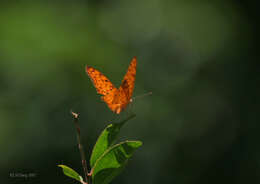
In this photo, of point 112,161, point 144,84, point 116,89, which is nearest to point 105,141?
point 112,161

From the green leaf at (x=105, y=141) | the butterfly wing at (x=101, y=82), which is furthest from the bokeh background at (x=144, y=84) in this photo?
the green leaf at (x=105, y=141)

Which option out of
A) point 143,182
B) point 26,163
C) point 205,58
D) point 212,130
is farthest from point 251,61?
point 26,163

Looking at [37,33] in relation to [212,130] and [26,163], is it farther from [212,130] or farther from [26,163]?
[212,130]

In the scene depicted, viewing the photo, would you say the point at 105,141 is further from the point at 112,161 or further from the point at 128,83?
the point at 128,83

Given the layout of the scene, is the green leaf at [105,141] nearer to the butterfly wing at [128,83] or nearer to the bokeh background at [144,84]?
the butterfly wing at [128,83]

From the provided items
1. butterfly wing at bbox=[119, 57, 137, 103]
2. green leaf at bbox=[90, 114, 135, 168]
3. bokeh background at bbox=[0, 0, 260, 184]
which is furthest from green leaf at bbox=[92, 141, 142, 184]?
bokeh background at bbox=[0, 0, 260, 184]
